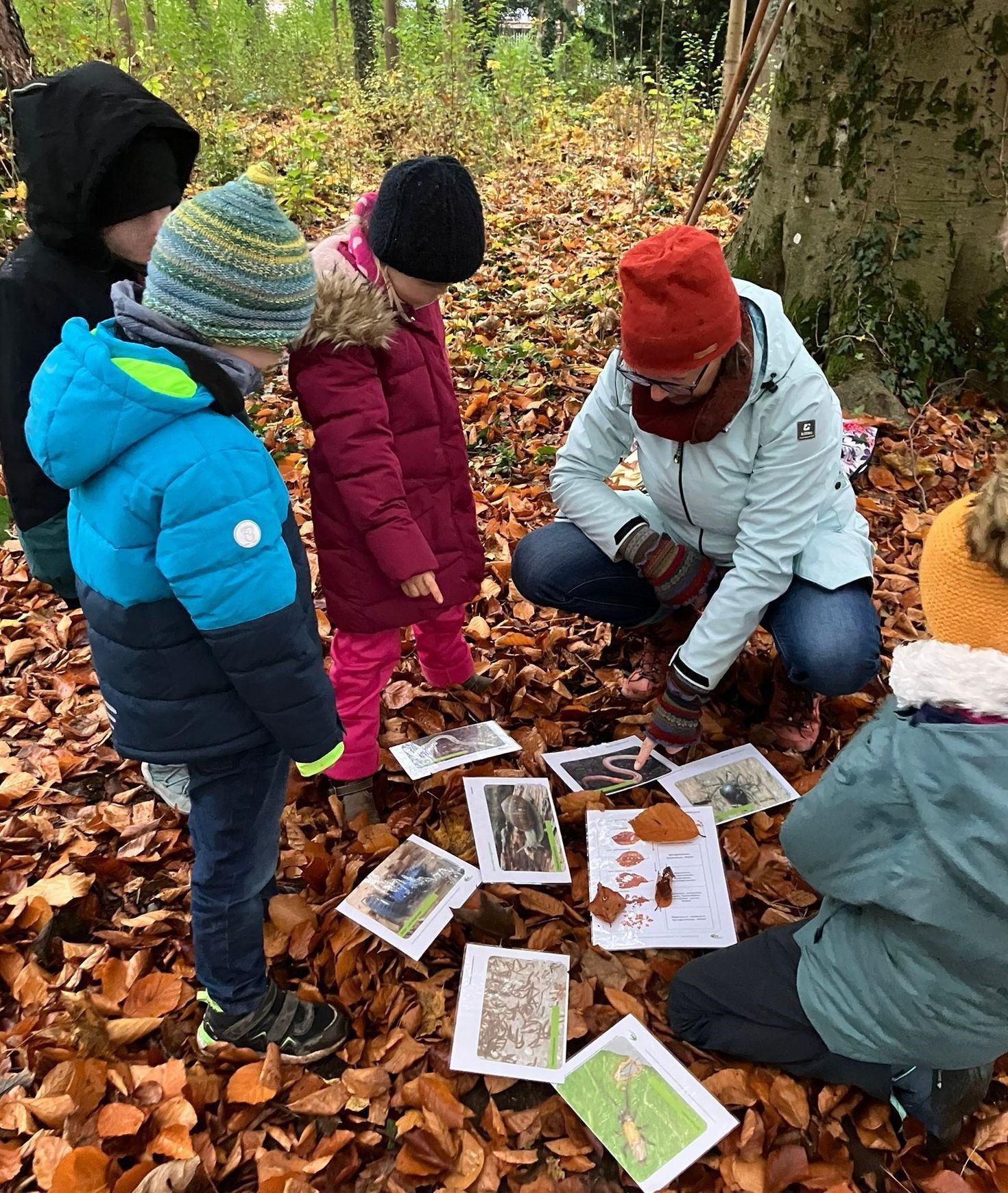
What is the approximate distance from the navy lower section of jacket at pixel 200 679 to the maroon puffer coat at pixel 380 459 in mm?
472

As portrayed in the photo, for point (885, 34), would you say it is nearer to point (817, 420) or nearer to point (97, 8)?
point (817, 420)

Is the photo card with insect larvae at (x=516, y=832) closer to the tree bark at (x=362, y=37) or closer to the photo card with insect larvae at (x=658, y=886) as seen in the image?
the photo card with insect larvae at (x=658, y=886)

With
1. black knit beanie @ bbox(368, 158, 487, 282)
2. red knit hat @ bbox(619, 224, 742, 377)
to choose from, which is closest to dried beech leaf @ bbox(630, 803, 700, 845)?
red knit hat @ bbox(619, 224, 742, 377)

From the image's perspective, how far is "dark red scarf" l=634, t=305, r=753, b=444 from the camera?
6.95ft

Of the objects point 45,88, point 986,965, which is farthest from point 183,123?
point 986,965

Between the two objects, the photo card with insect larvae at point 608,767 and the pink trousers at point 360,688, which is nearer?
the pink trousers at point 360,688

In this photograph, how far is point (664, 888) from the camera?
2.15 meters

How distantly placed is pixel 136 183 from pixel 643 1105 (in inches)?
92.4

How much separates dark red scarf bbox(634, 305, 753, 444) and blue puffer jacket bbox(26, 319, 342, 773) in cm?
109

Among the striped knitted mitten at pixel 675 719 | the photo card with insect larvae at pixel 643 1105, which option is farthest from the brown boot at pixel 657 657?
the photo card with insect larvae at pixel 643 1105

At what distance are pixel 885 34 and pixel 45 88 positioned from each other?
3268 mm

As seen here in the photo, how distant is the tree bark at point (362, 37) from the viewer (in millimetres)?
11500

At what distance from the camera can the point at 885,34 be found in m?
3.42

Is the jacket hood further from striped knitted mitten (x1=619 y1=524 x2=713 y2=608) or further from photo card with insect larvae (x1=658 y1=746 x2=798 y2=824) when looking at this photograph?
photo card with insect larvae (x1=658 y1=746 x2=798 y2=824)
